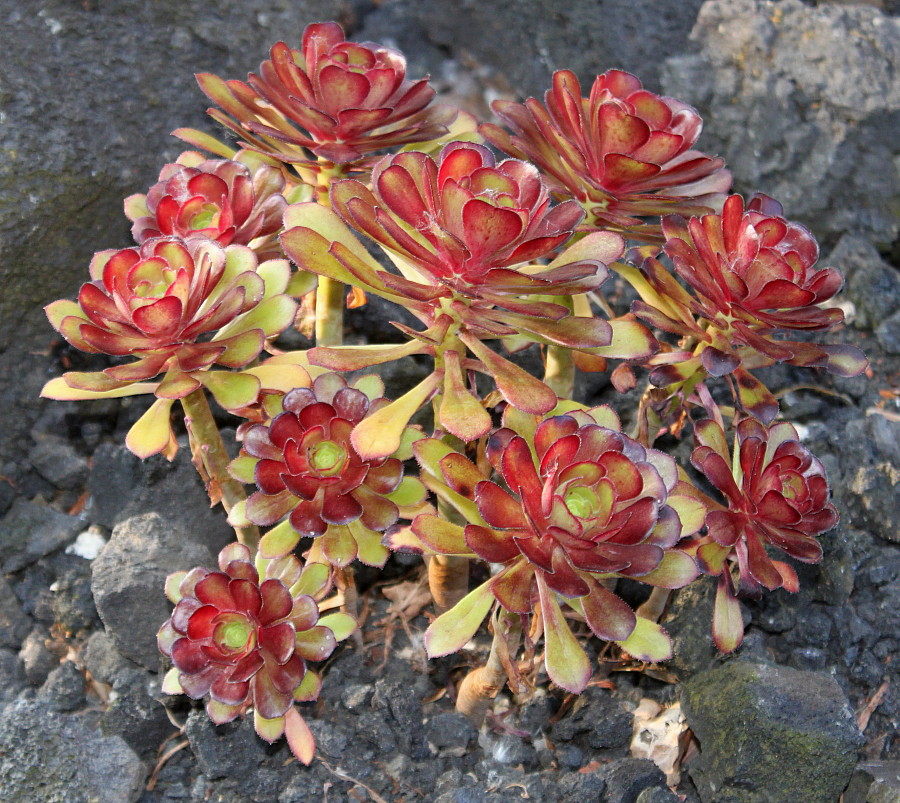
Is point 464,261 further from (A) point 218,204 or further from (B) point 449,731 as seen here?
(B) point 449,731

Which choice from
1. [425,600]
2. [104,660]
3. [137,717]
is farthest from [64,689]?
[425,600]

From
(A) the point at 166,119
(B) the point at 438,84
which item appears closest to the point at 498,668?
(A) the point at 166,119

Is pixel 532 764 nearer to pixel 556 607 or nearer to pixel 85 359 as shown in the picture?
pixel 556 607

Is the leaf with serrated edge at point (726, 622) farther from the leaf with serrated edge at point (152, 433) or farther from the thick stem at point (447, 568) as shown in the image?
the leaf with serrated edge at point (152, 433)

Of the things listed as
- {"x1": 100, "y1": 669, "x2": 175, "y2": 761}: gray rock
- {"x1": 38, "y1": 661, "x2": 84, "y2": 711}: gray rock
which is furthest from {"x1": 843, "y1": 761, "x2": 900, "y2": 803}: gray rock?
{"x1": 38, "y1": 661, "x2": 84, "y2": 711}: gray rock

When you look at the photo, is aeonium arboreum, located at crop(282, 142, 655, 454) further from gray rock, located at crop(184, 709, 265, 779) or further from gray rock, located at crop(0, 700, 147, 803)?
gray rock, located at crop(0, 700, 147, 803)

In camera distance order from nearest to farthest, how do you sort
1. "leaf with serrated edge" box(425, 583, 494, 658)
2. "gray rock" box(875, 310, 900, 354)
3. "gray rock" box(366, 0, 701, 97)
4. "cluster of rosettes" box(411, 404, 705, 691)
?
"cluster of rosettes" box(411, 404, 705, 691)
"leaf with serrated edge" box(425, 583, 494, 658)
"gray rock" box(875, 310, 900, 354)
"gray rock" box(366, 0, 701, 97)
